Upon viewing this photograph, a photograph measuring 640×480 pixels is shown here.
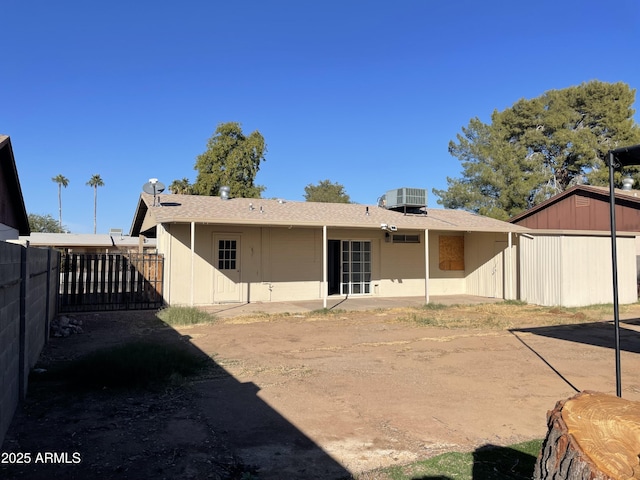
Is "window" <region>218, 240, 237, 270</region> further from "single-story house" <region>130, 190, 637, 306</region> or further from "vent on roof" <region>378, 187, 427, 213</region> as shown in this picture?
"vent on roof" <region>378, 187, 427, 213</region>

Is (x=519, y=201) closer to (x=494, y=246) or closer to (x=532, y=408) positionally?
(x=494, y=246)

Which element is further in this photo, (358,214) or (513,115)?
(513,115)

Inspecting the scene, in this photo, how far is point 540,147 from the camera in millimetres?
29594

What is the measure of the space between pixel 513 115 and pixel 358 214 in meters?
20.2

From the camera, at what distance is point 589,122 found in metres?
29.4

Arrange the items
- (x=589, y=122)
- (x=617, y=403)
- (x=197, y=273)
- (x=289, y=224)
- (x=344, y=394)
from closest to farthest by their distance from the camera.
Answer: (x=617, y=403) → (x=344, y=394) → (x=289, y=224) → (x=197, y=273) → (x=589, y=122)

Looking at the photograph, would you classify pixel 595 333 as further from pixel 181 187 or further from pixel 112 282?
pixel 181 187

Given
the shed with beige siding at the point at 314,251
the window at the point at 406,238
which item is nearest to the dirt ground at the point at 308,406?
the shed with beige siding at the point at 314,251

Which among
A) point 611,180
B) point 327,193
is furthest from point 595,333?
point 327,193

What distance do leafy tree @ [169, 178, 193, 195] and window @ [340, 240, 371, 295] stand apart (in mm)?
19299

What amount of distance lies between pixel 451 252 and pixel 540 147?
16.6 m

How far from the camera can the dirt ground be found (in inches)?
136

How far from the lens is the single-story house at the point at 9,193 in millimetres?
13273

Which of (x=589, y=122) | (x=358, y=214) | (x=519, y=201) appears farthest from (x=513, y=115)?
(x=358, y=214)
